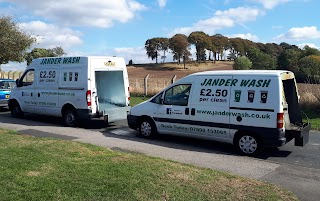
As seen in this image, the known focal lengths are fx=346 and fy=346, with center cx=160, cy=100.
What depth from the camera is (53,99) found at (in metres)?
12.1

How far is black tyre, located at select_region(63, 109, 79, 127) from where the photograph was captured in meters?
11.6

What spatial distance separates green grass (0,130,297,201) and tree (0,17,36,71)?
68.5ft

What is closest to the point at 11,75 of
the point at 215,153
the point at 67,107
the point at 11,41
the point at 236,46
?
the point at 11,41

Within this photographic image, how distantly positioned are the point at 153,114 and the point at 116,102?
2988 mm

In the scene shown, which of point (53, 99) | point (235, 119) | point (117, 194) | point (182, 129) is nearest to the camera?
point (117, 194)

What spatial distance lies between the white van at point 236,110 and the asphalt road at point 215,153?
39 cm

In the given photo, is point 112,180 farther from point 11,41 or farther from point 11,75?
point 11,75

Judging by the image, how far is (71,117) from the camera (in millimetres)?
11719

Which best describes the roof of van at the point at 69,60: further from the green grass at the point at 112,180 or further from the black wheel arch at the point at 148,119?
the green grass at the point at 112,180

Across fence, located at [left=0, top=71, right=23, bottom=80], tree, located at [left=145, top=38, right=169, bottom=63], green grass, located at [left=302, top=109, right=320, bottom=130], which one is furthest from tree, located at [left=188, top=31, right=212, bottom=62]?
green grass, located at [left=302, top=109, right=320, bottom=130]

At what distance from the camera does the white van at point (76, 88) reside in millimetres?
11102

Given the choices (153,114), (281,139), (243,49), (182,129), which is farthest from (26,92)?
(243,49)

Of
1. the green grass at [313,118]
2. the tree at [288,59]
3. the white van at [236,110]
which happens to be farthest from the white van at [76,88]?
the tree at [288,59]

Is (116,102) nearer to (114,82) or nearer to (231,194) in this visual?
(114,82)
